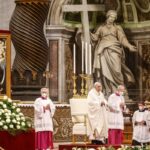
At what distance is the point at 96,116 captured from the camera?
20.0m

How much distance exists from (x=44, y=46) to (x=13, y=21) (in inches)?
40.0

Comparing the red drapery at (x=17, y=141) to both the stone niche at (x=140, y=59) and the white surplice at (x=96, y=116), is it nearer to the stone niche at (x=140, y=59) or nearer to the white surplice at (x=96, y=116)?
the white surplice at (x=96, y=116)

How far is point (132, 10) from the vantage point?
2558 centimetres

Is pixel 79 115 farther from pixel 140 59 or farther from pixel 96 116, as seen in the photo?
pixel 140 59

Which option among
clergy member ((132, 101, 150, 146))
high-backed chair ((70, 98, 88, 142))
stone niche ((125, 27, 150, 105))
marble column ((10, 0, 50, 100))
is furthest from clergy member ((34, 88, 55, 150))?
stone niche ((125, 27, 150, 105))

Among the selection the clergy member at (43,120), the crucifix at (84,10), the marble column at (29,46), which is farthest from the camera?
the crucifix at (84,10)

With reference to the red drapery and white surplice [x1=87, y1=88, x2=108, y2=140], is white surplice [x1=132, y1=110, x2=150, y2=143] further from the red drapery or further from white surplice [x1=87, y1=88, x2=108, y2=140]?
the red drapery

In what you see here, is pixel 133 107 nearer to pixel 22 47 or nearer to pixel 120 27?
pixel 120 27

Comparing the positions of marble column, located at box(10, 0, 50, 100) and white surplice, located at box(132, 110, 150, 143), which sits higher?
marble column, located at box(10, 0, 50, 100)

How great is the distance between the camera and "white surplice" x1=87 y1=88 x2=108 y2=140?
19844 millimetres

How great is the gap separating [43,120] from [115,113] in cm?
201

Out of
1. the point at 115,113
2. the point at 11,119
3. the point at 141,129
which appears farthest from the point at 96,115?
the point at 11,119

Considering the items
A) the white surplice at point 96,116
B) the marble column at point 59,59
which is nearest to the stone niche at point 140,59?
the marble column at point 59,59

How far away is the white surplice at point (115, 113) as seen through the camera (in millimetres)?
20312
